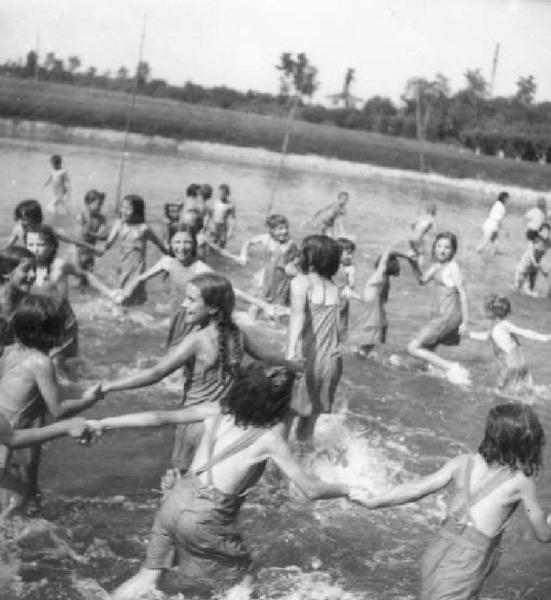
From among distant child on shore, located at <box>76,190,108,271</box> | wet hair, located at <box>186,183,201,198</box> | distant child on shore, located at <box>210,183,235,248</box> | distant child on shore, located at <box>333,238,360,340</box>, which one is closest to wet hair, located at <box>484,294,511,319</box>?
distant child on shore, located at <box>333,238,360,340</box>

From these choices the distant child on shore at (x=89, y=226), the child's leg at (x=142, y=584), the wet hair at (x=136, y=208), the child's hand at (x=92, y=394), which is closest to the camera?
the child's leg at (x=142, y=584)

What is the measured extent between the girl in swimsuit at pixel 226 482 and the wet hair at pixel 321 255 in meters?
2.12

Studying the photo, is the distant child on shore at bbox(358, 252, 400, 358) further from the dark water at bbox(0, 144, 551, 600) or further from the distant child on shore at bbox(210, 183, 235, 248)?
the distant child on shore at bbox(210, 183, 235, 248)

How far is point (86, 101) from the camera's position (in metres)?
51.1

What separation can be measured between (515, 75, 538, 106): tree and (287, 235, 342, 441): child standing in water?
169 ft

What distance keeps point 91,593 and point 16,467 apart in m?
0.72

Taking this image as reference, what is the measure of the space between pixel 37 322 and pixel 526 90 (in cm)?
5841

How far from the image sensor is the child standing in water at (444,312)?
357 inches

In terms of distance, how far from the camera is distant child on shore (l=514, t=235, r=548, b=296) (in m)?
15.4

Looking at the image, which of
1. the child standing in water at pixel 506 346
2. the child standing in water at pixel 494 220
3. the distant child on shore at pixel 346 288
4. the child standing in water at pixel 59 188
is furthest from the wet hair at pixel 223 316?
the child standing in water at pixel 494 220

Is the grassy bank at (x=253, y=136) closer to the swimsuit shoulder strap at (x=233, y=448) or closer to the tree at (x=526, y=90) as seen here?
the tree at (x=526, y=90)

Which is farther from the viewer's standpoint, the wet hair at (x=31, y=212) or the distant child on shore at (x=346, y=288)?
the distant child on shore at (x=346, y=288)

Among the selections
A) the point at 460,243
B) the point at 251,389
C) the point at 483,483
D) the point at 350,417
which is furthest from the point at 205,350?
the point at 460,243

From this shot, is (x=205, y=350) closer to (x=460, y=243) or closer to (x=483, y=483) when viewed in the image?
(x=483, y=483)
